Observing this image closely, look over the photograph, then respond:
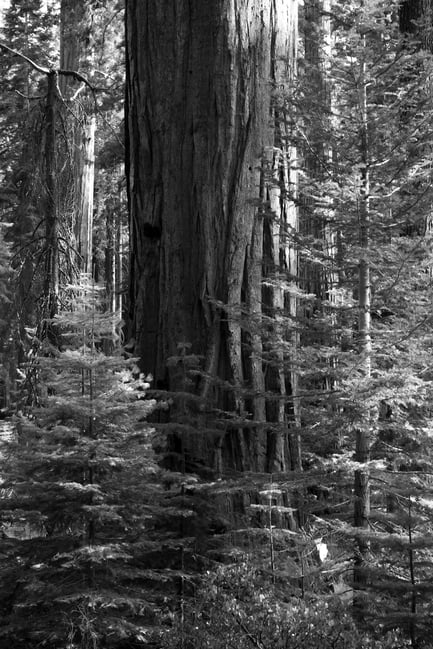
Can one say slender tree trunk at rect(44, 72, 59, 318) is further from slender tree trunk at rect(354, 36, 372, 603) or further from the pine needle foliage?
slender tree trunk at rect(354, 36, 372, 603)

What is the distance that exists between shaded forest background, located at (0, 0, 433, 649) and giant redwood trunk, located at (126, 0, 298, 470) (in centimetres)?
1

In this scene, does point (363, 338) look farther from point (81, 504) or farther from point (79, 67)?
point (79, 67)

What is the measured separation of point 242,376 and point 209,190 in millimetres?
1169

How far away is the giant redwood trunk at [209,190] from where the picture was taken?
4840mm

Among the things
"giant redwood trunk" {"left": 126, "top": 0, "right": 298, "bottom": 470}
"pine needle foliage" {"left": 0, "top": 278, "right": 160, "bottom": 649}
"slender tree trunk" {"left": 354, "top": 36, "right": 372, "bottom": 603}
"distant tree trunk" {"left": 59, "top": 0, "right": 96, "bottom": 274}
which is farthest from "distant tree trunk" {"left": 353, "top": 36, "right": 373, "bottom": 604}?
"distant tree trunk" {"left": 59, "top": 0, "right": 96, "bottom": 274}

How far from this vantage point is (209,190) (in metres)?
4.96

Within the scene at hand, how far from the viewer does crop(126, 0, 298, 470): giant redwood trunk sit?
15.9 feet

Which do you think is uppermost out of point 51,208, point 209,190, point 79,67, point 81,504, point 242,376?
point 79,67

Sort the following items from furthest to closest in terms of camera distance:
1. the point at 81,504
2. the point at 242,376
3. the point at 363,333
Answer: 1. the point at 242,376
2. the point at 363,333
3. the point at 81,504

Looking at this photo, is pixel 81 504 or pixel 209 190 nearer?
pixel 81 504

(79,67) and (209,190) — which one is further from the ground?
(79,67)

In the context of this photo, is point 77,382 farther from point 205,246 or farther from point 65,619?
point 205,246

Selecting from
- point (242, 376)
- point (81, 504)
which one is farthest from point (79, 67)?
point (81, 504)

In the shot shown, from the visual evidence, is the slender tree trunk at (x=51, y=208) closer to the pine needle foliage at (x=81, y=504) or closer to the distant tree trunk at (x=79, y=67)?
the pine needle foliage at (x=81, y=504)
